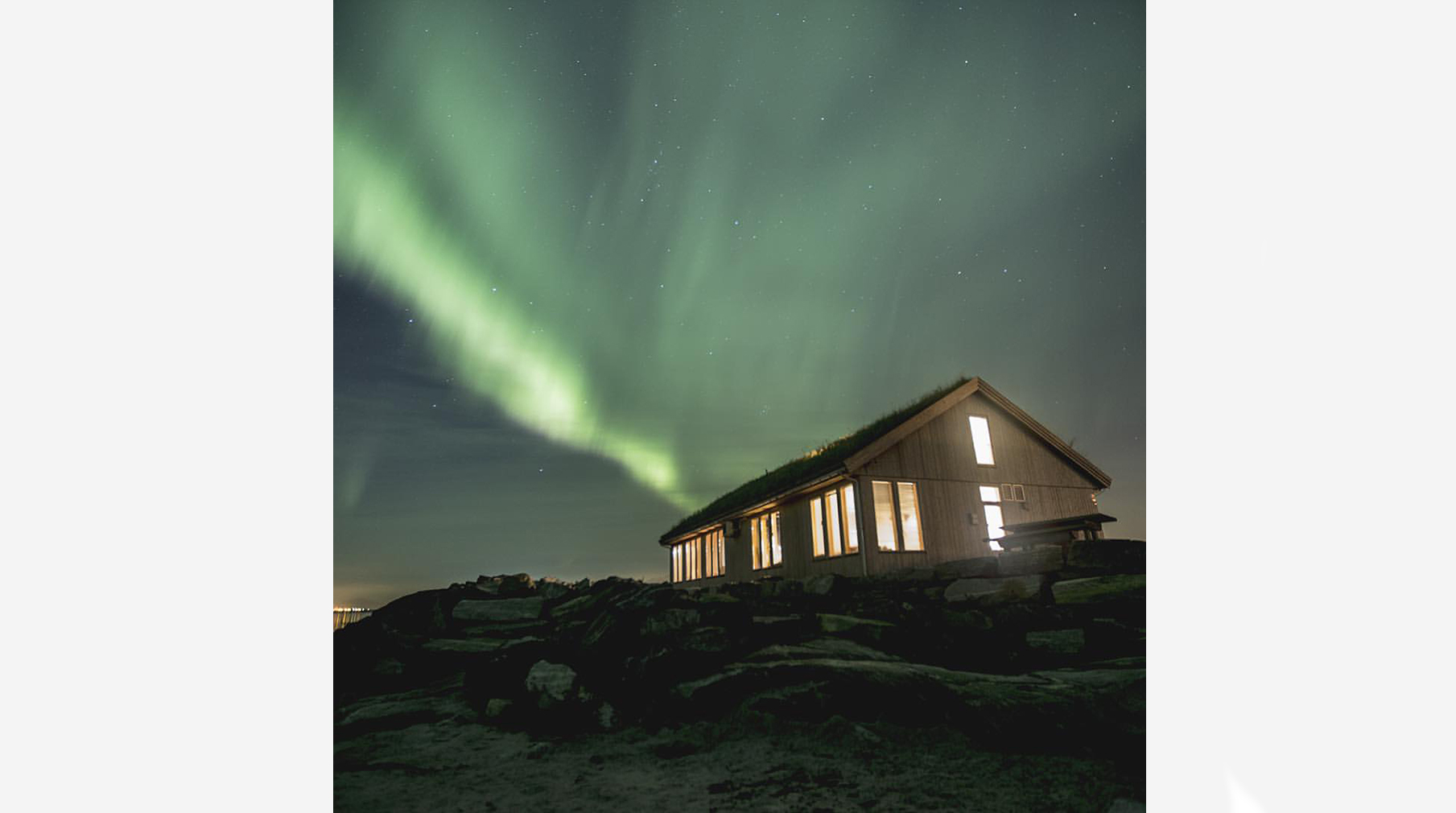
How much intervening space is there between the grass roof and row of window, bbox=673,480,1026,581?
1.87ft

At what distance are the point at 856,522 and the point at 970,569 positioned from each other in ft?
15.5

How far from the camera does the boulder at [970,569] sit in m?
7.91

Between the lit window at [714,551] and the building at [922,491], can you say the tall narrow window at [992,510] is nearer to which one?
the building at [922,491]

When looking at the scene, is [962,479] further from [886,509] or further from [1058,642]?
[1058,642]

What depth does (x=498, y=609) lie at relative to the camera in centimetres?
866

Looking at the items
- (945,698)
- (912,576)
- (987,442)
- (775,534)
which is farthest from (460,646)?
(987,442)

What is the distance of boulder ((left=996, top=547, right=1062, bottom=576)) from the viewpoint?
23.8 feet

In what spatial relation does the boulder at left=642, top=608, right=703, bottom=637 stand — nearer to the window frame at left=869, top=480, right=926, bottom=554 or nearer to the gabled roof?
the gabled roof

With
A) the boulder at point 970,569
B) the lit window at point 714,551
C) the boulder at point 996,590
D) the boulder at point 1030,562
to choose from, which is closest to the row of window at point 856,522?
the lit window at point 714,551

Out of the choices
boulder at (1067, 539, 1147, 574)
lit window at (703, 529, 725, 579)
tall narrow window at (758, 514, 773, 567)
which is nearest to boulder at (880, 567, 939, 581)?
boulder at (1067, 539, 1147, 574)
